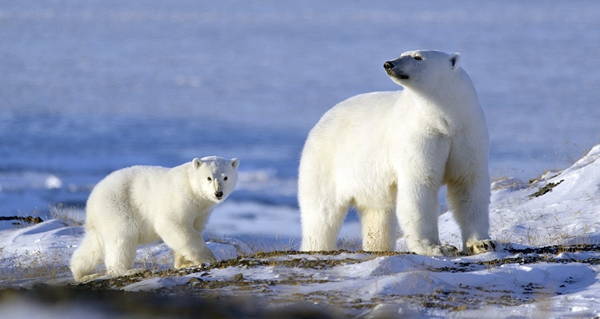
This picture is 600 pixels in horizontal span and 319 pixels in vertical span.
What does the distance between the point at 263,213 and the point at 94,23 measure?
7563cm

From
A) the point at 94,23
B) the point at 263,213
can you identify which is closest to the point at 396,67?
the point at 263,213

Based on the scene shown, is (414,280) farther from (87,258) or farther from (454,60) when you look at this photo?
(87,258)

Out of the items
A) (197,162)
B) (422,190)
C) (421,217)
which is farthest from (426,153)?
(197,162)

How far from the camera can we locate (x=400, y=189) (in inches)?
348

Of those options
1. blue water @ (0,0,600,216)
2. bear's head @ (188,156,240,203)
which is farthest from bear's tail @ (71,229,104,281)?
blue water @ (0,0,600,216)

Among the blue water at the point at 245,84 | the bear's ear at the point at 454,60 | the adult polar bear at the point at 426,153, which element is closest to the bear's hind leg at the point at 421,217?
the adult polar bear at the point at 426,153

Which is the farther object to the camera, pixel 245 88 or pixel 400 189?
pixel 245 88

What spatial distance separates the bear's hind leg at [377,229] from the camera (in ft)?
32.7

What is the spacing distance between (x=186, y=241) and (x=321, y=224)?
126cm

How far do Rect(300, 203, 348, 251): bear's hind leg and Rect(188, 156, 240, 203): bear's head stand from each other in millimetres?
784

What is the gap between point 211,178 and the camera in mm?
9977

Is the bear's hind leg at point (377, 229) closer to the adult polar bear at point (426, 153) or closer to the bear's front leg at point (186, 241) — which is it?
the adult polar bear at point (426, 153)

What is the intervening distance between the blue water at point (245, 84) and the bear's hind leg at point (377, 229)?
7.12 m

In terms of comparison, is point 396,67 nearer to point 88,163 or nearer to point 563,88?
point 88,163
